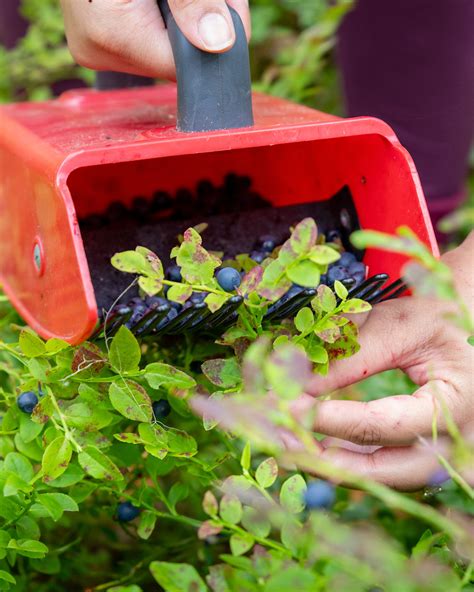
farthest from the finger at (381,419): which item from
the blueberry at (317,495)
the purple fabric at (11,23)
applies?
the purple fabric at (11,23)

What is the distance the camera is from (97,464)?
0.91m

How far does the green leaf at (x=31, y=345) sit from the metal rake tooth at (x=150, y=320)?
0.36 ft

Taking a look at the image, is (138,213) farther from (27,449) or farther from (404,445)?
(404,445)

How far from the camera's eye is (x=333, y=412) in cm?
100

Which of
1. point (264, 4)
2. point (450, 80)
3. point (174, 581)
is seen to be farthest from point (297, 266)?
point (264, 4)

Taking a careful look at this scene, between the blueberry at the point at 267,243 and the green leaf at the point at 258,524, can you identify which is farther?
the blueberry at the point at 267,243

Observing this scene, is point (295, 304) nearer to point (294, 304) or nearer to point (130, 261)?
point (294, 304)

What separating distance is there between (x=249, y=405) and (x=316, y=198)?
0.79m

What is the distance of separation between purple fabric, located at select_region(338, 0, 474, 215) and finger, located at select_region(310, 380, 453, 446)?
116 centimetres

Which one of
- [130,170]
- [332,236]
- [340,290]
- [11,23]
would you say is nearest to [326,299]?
[340,290]

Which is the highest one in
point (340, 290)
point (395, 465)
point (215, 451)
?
point (340, 290)

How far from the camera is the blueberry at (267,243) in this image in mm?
1266

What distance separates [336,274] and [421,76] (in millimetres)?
1021

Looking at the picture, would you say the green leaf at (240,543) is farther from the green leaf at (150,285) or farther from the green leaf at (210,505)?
the green leaf at (150,285)
